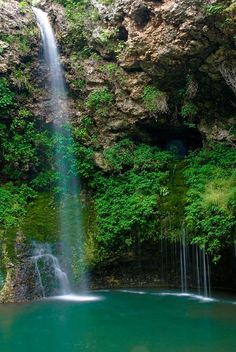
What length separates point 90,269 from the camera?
38.9ft

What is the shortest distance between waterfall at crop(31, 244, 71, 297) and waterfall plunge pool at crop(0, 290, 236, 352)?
0.60 meters

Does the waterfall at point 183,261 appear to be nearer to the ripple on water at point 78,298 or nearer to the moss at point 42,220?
the ripple on water at point 78,298

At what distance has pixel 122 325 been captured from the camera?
8609 mm

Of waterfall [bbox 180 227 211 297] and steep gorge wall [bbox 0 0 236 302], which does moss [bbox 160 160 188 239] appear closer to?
steep gorge wall [bbox 0 0 236 302]

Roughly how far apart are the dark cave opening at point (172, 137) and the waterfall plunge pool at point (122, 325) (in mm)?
5477

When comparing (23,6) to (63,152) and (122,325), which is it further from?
(122,325)

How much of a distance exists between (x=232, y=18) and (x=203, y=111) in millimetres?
3456

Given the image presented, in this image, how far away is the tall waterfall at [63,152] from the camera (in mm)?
12305

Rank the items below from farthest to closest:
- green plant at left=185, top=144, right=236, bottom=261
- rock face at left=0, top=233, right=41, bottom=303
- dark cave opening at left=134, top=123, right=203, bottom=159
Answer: dark cave opening at left=134, top=123, right=203, bottom=159 < rock face at left=0, top=233, right=41, bottom=303 < green plant at left=185, top=144, right=236, bottom=261

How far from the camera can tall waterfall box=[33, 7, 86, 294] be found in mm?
12305

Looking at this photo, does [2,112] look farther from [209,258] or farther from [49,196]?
[209,258]

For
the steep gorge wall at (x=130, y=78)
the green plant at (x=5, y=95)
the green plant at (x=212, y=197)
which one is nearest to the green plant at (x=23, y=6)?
the steep gorge wall at (x=130, y=78)

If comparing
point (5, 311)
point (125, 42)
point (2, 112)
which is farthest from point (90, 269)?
point (125, 42)

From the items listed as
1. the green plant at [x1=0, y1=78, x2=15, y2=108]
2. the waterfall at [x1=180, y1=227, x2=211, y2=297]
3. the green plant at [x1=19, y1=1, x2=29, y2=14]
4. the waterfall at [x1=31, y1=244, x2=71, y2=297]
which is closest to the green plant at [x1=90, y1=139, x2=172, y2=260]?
the waterfall at [x1=180, y1=227, x2=211, y2=297]
